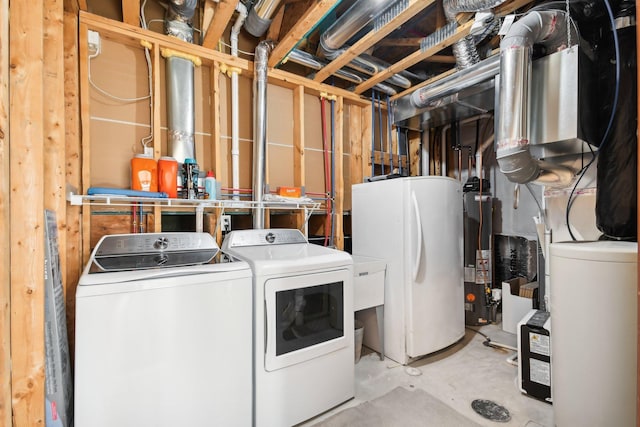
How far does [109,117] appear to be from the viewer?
2076 millimetres

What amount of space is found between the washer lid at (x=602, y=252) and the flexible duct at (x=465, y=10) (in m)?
1.55

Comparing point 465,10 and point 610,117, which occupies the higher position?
point 465,10

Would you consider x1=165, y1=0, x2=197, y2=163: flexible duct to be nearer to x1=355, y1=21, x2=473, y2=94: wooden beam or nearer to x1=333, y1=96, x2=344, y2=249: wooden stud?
x1=333, y1=96, x2=344, y2=249: wooden stud

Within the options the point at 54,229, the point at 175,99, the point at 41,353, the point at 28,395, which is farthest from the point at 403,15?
the point at 28,395

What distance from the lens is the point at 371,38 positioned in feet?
7.28

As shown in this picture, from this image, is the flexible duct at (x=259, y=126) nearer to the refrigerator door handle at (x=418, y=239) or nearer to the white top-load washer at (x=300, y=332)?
the white top-load washer at (x=300, y=332)

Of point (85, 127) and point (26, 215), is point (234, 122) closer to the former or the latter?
point (85, 127)

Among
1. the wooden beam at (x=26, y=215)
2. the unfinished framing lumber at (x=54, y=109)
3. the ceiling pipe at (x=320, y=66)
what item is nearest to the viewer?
the wooden beam at (x=26, y=215)

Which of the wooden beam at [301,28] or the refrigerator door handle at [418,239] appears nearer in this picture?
the wooden beam at [301,28]

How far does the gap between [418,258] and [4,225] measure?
2.36m

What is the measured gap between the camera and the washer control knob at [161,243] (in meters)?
1.82

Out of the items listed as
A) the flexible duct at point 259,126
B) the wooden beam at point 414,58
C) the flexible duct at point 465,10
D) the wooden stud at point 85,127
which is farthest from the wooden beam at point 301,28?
the wooden stud at point 85,127

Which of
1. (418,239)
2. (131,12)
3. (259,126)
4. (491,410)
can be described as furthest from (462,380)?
(131,12)

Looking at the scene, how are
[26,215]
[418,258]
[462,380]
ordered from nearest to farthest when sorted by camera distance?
[26,215] → [462,380] → [418,258]
